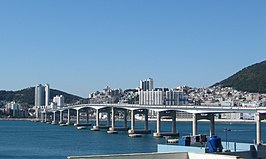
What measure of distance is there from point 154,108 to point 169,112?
357 centimetres

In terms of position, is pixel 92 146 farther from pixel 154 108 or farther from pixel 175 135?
pixel 154 108

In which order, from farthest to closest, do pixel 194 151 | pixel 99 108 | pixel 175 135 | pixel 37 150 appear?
pixel 99 108 → pixel 175 135 → pixel 37 150 → pixel 194 151

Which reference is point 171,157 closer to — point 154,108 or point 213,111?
point 213,111

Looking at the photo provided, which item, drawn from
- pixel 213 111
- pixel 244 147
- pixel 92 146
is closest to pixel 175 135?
pixel 213 111

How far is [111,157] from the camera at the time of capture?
75.4ft

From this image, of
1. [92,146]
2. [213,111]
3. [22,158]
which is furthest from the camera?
[213,111]

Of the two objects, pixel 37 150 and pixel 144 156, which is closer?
pixel 144 156

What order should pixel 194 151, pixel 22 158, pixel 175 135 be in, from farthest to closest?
pixel 175 135 → pixel 22 158 → pixel 194 151

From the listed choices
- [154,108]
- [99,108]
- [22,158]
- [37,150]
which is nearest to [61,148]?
[37,150]

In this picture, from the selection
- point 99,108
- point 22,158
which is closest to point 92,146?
point 22,158

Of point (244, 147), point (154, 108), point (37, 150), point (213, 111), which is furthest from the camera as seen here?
point (154, 108)

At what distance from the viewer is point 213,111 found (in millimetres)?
91062

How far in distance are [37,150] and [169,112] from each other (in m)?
44.0

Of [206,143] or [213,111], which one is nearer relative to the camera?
[206,143]
